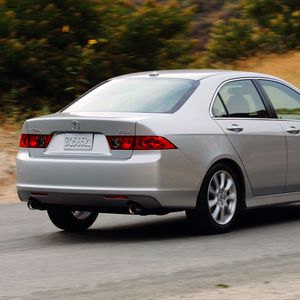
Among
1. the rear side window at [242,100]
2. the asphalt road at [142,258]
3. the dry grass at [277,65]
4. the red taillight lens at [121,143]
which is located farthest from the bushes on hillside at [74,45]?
the red taillight lens at [121,143]

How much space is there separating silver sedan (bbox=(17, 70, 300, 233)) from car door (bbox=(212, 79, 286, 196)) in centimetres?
1

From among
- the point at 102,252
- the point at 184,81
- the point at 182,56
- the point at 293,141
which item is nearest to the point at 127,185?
the point at 102,252

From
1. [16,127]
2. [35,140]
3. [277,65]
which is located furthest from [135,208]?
[277,65]

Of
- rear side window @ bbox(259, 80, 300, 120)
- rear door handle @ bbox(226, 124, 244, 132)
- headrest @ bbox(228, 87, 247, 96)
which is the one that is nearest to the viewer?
rear door handle @ bbox(226, 124, 244, 132)

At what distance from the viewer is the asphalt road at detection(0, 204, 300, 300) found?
24.2 feet

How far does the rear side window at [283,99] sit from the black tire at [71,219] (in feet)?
7.12

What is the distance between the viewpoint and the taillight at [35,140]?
978 centimetres

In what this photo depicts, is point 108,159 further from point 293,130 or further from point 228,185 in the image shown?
point 293,130

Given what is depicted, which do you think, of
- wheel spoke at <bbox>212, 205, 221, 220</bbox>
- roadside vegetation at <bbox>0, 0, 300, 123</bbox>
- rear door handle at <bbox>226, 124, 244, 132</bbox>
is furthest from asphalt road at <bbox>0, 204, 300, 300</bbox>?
roadside vegetation at <bbox>0, 0, 300, 123</bbox>

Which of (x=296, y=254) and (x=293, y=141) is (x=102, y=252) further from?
(x=293, y=141)

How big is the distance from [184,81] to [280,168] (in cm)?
134

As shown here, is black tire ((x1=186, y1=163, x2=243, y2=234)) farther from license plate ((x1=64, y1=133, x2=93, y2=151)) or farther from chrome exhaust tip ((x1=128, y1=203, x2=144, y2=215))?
license plate ((x1=64, y1=133, x2=93, y2=151))

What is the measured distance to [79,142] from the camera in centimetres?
953

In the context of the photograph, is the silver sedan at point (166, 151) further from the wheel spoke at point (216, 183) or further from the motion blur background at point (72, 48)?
the motion blur background at point (72, 48)
